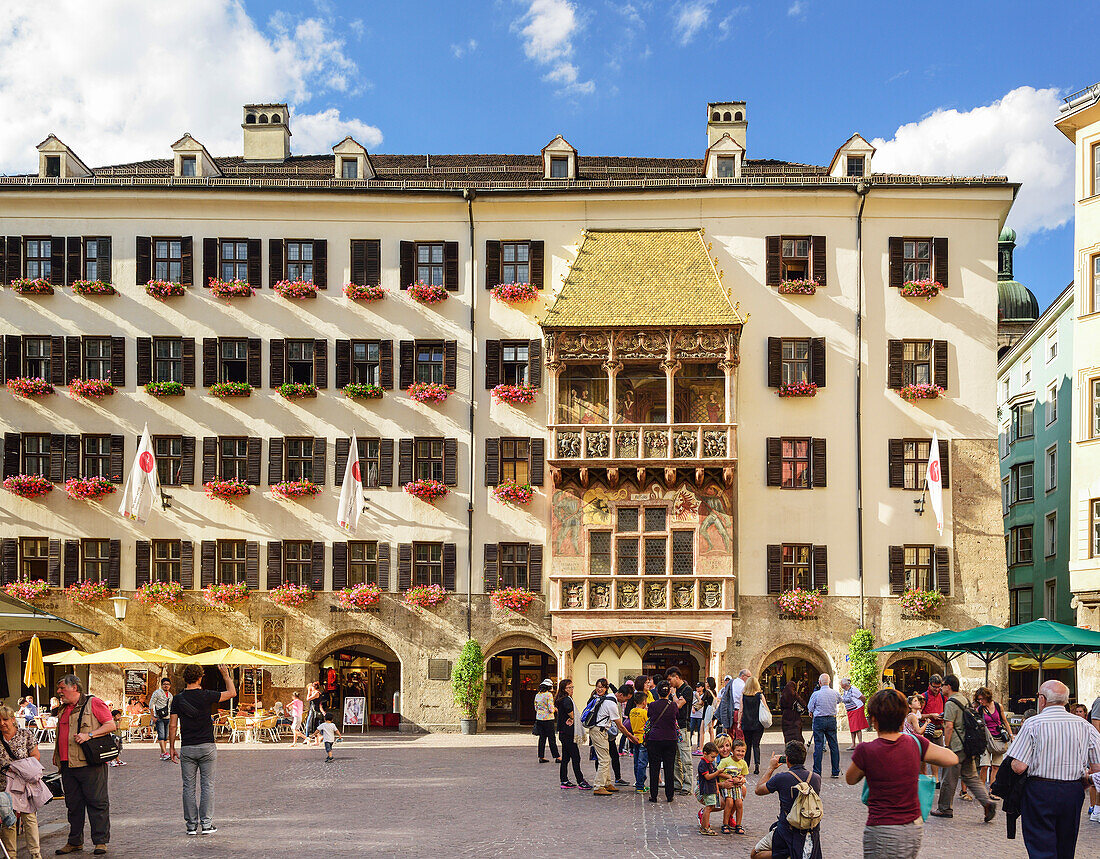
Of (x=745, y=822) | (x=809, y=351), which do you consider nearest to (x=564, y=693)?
(x=745, y=822)

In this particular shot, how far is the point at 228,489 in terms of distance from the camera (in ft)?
118

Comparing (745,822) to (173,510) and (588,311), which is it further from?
(173,510)

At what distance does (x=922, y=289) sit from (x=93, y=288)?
24954mm

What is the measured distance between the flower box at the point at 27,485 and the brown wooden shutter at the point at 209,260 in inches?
298

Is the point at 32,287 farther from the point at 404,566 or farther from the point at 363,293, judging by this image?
the point at 404,566

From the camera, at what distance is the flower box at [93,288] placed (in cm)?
3684

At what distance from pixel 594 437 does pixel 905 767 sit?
26116 millimetres

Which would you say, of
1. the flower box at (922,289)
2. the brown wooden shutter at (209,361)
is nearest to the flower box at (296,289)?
the brown wooden shutter at (209,361)

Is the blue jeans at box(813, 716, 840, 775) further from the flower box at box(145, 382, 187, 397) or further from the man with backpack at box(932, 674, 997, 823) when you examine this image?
the flower box at box(145, 382, 187, 397)

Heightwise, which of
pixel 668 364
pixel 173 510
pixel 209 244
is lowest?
pixel 173 510

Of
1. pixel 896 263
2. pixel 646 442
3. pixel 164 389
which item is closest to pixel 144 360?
pixel 164 389

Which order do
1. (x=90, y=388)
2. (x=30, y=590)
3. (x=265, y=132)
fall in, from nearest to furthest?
(x=30, y=590) < (x=90, y=388) < (x=265, y=132)

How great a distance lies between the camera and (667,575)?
3453 centimetres

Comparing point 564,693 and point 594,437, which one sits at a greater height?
point 594,437
